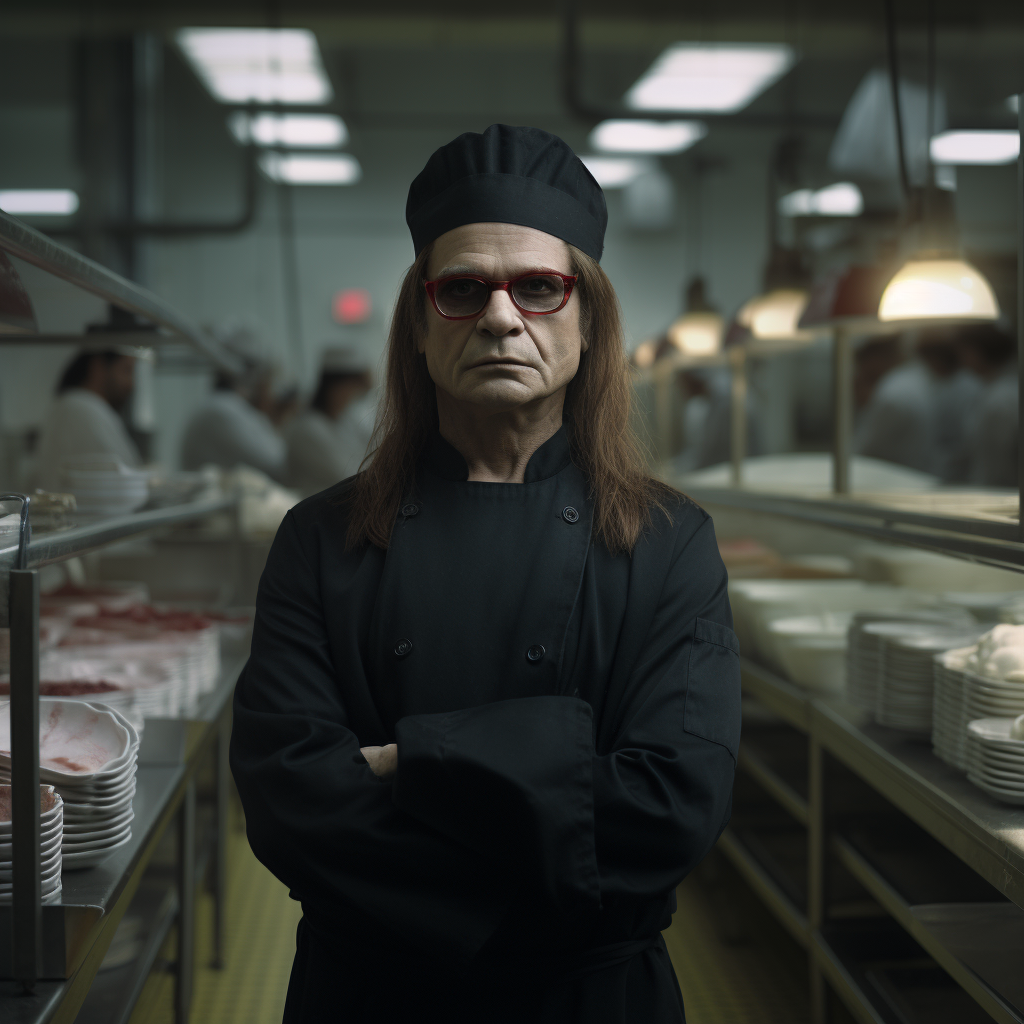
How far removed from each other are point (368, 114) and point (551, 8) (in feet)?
11.7

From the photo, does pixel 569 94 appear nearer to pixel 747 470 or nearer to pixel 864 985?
pixel 747 470

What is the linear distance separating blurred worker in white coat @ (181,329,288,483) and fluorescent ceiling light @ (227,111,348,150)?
5.90ft

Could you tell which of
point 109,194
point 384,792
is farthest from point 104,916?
point 109,194

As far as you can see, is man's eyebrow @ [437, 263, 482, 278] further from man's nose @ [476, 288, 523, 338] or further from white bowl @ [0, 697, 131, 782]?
white bowl @ [0, 697, 131, 782]

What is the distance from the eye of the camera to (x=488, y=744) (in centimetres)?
111

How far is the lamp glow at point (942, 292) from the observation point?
7.79 ft

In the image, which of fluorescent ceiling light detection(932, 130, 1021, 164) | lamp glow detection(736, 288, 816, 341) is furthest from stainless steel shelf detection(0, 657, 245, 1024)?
fluorescent ceiling light detection(932, 130, 1021, 164)

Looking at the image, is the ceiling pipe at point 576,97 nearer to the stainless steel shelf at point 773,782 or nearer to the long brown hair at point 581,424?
the stainless steel shelf at point 773,782

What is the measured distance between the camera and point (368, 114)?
9148 millimetres

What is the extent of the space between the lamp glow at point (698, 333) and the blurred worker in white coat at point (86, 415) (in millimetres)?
2320

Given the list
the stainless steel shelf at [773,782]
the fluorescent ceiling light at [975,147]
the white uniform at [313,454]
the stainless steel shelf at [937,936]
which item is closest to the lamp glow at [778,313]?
the stainless steel shelf at [773,782]

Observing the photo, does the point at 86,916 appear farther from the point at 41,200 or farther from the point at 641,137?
the point at 641,137

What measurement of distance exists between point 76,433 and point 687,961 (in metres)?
2.88

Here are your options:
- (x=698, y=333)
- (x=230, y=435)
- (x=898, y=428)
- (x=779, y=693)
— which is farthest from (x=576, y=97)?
(x=779, y=693)
